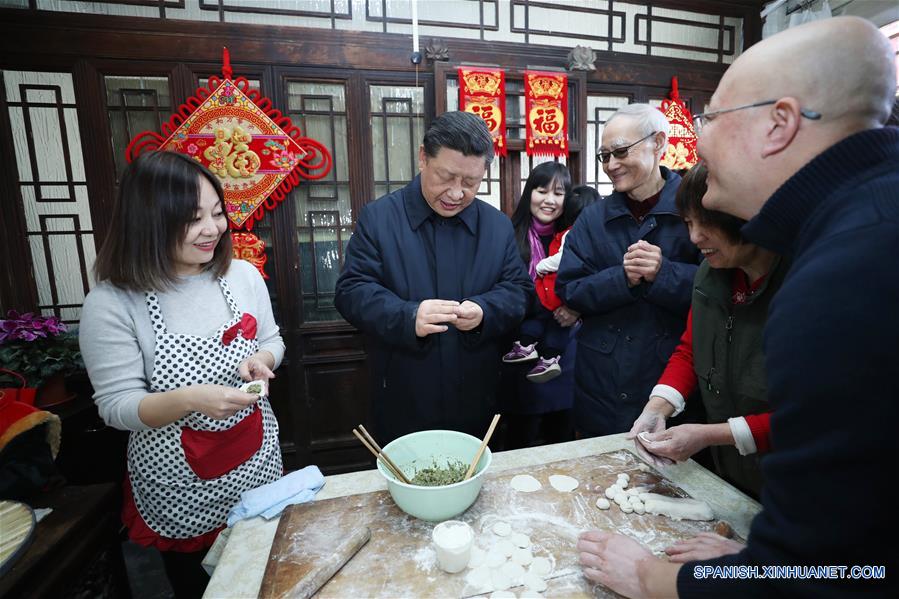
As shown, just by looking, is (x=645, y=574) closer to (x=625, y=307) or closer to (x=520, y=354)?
(x=625, y=307)

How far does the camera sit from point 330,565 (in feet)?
3.13

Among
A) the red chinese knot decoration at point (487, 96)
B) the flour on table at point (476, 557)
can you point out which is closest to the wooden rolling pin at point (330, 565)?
the flour on table at point (476, 557)

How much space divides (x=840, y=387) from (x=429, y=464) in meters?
1.03

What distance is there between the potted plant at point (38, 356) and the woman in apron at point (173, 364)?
50.8 inches

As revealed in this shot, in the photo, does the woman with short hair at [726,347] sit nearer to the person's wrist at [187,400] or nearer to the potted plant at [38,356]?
the person's wrist at [187,400]

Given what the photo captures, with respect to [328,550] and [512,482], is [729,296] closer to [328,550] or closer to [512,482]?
[512,482]

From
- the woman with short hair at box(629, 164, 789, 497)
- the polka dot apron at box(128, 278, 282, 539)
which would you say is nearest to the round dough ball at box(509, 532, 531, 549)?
the woman with short hair at box(629, 164, 789, 497)

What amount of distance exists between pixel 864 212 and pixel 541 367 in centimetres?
212

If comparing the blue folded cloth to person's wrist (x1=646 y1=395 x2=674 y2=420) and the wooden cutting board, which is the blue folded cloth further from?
person's wrist (x1=646 y1=395 x2=674 y2=420)

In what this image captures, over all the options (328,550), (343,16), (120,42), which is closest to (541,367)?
(328,550)

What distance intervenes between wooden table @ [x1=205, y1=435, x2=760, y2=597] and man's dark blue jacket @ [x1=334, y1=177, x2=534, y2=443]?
1.50 ft

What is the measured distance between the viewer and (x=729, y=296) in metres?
1.30

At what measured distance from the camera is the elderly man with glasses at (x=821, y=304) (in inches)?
→ 21.9

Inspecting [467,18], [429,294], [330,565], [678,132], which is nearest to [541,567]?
[330,565]
